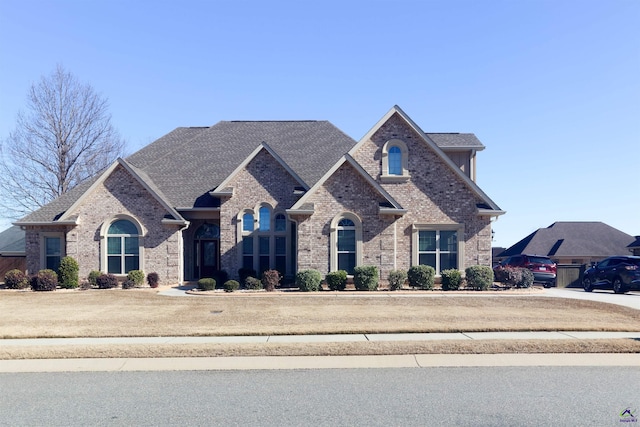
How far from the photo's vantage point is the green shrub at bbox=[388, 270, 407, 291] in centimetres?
2223

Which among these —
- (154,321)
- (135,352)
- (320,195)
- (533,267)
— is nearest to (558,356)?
(135,352)

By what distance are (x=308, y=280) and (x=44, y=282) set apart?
1148 cm

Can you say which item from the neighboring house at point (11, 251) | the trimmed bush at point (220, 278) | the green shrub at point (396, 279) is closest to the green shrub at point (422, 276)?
the green shrub at point (396, 279)

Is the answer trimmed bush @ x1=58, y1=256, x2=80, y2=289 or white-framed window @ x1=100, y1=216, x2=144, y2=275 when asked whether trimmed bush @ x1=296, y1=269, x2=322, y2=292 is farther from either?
trimmed bush @ x1=58, y1=256, x2=80, y2=289

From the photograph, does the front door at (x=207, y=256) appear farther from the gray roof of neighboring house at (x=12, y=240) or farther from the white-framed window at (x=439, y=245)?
the gray roof of neighboring house at (x=12, y=240)

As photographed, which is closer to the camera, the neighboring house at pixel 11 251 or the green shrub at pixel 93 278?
the green shrub at pixel 93 278

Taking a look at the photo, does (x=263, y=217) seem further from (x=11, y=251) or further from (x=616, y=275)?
(x=11, y=251)

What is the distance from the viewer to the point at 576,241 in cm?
4656

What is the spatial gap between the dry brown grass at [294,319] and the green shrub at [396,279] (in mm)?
1403

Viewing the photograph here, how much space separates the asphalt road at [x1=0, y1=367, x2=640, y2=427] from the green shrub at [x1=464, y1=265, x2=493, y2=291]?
1346 cm

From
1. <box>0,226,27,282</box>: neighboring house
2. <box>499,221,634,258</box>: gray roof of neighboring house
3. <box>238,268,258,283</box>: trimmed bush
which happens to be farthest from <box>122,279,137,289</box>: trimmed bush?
<box>499,221,634,258</box>: gray roof of neighboring house

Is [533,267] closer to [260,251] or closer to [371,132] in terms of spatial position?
[371,132]

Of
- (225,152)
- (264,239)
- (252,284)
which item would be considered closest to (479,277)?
(252,284)

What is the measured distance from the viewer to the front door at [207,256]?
1043 inches
